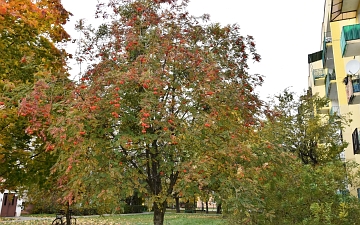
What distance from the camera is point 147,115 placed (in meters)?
4.86

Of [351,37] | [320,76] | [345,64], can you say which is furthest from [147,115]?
[320,76]

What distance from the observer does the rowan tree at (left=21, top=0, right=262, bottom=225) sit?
5.17 metres

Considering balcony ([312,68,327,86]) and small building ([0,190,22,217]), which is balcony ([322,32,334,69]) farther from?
small building ([0,190,22,217])

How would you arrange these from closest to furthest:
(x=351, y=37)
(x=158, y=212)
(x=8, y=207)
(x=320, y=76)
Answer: (x=158, y=212)
(x=351, y=37)
(x=320, y=76)
(x=8, y=207)

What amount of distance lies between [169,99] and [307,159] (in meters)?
15.0

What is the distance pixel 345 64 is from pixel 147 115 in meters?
16.6

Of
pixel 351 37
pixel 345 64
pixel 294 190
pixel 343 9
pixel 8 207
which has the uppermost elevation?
pixel 343 9

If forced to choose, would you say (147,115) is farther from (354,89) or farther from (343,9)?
(343,9)

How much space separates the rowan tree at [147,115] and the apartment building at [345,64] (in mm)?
8316

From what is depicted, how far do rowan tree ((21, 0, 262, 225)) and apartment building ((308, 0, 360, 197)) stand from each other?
832cm

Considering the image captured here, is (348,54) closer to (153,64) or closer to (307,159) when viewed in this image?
(307,159)

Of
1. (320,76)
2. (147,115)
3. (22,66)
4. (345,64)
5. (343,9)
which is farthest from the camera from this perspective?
(320,76)

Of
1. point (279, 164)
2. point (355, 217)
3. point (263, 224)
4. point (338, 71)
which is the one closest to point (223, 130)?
point (279, 164)

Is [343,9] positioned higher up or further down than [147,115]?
higher up
